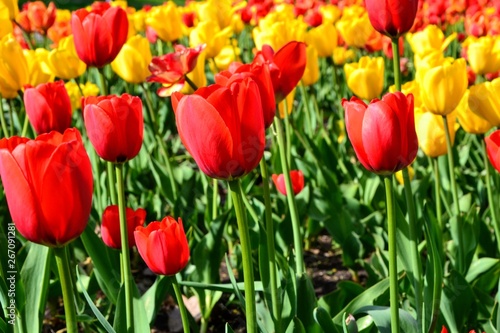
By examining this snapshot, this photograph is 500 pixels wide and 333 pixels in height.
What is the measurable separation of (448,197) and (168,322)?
3.51ft

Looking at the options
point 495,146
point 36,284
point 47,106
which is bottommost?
point 36,284

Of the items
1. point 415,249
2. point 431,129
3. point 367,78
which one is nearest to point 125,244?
point 415,249

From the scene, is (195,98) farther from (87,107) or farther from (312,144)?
(312,144)

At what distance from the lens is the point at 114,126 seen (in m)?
1.26

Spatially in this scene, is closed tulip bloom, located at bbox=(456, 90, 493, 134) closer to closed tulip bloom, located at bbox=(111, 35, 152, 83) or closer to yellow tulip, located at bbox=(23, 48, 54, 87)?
closed tulip bloom, located at bbox=(111, 35, 152, 83)

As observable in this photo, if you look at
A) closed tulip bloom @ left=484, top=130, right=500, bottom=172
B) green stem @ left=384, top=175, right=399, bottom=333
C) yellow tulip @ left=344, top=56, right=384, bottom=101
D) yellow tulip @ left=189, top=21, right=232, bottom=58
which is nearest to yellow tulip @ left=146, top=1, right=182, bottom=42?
yellow tulip @ left=189, top=21, right=232, bottom=58

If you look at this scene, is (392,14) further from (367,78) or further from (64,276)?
(367,78)

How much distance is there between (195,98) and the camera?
980 millimetres

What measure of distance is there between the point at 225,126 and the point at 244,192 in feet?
3.85

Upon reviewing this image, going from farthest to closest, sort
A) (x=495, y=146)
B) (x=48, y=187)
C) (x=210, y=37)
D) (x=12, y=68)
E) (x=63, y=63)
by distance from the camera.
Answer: (x=210, y=37) → (x=63, y=63) → (x=12, y=68) → (x=495, y=146) → (x=48, y=187)

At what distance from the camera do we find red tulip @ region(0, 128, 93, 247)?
972 millimetres

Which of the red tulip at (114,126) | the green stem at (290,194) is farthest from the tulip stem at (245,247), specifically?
the green stem at (290,194)

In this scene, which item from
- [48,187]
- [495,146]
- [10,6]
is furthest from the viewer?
[10,6]

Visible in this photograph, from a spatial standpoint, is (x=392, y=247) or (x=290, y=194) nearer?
(x=392, y=247)
